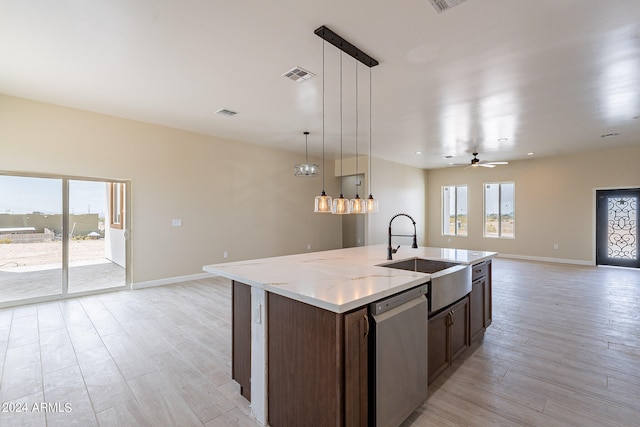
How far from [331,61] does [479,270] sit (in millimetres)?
2604

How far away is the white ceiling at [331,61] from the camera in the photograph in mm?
2262

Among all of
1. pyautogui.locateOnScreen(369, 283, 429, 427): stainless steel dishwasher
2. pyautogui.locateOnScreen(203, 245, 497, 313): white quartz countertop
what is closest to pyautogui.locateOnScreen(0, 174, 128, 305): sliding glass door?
pyautogui.locateOnScreen(203, 245, 497, 313): white quartz countertop

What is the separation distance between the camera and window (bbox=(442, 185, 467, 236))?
9625 mm

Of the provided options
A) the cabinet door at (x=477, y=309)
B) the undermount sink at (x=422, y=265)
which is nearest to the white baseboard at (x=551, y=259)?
the cabinet door at (x=477, y=309)

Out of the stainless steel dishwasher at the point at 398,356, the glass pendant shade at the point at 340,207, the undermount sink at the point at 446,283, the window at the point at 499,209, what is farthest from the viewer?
the window at the point at 499,209

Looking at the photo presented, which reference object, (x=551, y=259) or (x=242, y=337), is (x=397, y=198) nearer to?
(x=551, y=259)

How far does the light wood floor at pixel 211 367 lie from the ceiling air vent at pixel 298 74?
2982 millimetres

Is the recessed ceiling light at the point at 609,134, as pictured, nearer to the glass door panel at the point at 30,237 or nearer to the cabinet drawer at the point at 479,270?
the cabinet drawer at the point at 479,270

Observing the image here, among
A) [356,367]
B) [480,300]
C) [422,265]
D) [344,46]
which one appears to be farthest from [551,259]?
[356,367]

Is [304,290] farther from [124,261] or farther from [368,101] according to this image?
[124,261]

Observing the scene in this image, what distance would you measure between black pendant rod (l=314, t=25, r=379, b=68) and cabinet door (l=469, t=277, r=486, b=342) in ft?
8.04

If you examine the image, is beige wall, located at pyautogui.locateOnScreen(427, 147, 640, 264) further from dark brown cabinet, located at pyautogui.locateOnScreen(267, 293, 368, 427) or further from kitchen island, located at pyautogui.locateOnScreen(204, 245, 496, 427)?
dark brown cabinet, located at pyautogui.locateOnScreen(267, 293, 368, 427)

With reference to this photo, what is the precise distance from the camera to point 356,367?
1.49 m

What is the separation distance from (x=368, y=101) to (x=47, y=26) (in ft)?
11.2
